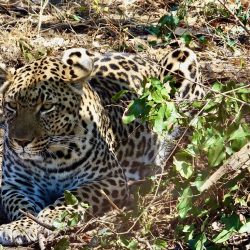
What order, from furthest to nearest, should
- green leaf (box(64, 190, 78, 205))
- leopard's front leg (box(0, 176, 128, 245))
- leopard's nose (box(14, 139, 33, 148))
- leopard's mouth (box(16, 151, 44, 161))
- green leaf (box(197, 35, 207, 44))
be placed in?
1. green leaf (box(197, 35, 207, 44))
2. leopard's mouth (box(16, 151, 44, 161))
3. leopard's nose (box(14, 139, 33, 148))
4. leopard's front leg (box(0, 176, 128, 245))
5. green leaf (box(64, 190, 78, 205))

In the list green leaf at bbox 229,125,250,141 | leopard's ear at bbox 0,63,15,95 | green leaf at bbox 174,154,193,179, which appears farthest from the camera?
leopard's ear at bbox 0,63,15,95

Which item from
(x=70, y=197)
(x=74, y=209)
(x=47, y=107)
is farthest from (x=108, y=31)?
(x=70, y=197)

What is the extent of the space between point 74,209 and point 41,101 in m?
0.97

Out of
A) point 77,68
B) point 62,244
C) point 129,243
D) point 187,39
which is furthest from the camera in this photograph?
point 187,39

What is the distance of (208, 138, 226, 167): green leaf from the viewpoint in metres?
7.34

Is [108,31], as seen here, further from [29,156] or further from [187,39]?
[29,156]

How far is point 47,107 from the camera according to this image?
29.8 feet

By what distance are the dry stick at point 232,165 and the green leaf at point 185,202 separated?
13 centimetres

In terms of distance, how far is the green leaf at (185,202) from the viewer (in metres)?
7.44

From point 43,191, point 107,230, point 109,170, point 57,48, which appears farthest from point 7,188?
point 57,48

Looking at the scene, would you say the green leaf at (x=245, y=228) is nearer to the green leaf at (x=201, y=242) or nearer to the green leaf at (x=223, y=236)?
the green leaf at (x=223, y=236)

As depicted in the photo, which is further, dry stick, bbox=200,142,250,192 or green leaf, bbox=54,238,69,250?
green leaf, bbox=54,238,69,250

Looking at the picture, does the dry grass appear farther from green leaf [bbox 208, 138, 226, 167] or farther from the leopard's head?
green leaf [bbox 208, 138, 226, 167]

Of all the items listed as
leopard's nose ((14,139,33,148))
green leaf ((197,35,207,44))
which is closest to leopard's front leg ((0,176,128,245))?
leopard's nose ((14,139,33,148))
